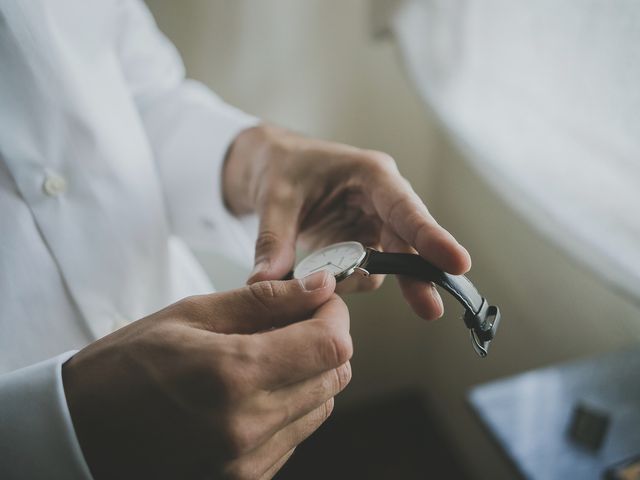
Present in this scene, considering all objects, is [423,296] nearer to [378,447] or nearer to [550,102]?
[550,102]

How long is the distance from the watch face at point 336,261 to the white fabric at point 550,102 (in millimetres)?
341

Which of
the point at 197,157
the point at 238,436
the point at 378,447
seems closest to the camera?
the point at 238,436

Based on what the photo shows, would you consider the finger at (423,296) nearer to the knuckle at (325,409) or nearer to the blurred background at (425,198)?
the knuckle at (325,409)

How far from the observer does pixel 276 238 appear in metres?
0.52

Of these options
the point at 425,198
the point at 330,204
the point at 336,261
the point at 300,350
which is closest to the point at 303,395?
the point at 300,350

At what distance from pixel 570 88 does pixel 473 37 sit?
0.23 meters

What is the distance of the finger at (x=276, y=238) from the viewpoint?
49 centimetres

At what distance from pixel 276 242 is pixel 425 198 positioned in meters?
0.84

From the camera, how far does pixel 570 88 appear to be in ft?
2.20

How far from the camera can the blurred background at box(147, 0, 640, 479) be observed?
0.78 metres

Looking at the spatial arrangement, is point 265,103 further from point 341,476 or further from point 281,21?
point 341,476

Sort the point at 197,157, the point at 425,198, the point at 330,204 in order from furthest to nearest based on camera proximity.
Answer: the point at 425,198, the point at 197,157, the point at 330,204

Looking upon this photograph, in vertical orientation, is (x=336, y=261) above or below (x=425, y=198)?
above

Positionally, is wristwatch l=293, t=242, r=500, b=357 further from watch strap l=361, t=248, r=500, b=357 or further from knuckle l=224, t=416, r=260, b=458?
knuckle l=224, t=416, r=260, b=458
